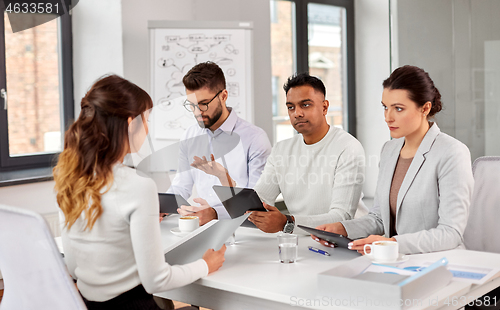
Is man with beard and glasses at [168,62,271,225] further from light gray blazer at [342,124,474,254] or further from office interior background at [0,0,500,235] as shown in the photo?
office interior background at [0,0,500,235]

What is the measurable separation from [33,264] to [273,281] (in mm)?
620

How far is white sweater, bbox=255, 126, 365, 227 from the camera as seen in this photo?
2.22m

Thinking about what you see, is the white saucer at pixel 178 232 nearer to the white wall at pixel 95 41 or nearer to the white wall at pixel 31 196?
the white wall at pixel 31 196

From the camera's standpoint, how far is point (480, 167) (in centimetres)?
195

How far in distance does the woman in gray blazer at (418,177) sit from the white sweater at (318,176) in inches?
6.6

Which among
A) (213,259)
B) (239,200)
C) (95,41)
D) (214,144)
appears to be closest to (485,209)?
(239,200)

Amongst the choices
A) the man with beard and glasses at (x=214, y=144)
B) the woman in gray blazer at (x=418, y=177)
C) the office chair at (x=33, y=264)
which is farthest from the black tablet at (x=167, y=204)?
the office chair at (x=33, y=264)

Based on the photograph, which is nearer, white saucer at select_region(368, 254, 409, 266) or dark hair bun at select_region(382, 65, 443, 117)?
white saucer at select_region(368, 254, 409, 266)

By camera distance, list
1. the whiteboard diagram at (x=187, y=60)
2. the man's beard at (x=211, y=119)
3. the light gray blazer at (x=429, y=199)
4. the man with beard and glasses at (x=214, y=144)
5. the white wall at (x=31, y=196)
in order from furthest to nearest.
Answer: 1. the whiteboard diagram at (x=187, y=60)
2. the white wall at (x=31, y=196)
3. the man's beard at (x=211, y=119)
4. the man with beard and glasses at (x=214, y=144)
5. the light gray blazer at (x=429, y=199)

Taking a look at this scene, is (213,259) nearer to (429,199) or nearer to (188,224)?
(188,224)

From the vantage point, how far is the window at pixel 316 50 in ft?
16.4

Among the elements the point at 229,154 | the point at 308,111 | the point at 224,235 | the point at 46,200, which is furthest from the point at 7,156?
the point at 224,235

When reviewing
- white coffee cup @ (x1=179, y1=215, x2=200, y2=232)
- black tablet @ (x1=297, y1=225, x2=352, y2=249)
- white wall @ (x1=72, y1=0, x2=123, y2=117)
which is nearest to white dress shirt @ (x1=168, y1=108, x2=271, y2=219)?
white coffee cup @ (x1=179, y1=215, x2=200, y2=232)

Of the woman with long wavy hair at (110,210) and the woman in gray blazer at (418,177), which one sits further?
the woman in gray blazer at (418,177)
